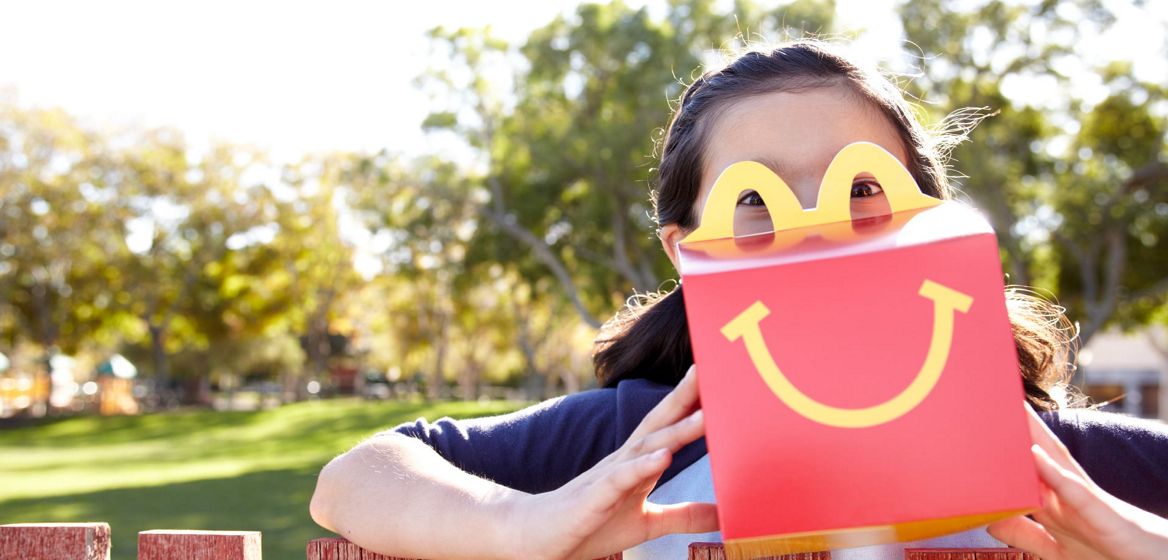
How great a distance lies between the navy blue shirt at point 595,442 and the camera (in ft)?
5.49

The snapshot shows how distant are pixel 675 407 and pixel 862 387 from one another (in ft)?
0.89

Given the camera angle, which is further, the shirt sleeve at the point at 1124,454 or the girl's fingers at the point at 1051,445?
the shirt sleeve at the point at 1124,454

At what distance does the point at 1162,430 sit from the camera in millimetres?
1689

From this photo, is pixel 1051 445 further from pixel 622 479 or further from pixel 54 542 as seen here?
pixel 54 542

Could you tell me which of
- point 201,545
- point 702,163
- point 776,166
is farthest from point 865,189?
point 201,545

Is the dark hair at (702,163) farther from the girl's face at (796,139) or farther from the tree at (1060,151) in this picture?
the tree at (1060,151)

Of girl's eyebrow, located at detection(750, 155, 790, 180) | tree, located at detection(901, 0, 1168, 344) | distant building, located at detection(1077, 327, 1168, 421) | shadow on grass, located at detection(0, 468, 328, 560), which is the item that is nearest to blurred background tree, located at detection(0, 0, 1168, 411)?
tree, located at detection(901, 0, 1168, 344)

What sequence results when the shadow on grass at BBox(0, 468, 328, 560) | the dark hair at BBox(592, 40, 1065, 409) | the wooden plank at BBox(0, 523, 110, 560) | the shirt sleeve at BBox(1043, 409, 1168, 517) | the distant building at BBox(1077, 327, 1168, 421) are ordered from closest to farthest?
1. the shirt sleeve at BBox(1043, 409, 1168, 517)
2. the wooden plank at BBox(0, 523, 110, 560)
3. the dark hair at BBox(592, 40, 1065, 409)
4. the shadow on grass at BBox(0, 468, 328, 560)
5. the distant building at BBox(1077, 327, 1168, 421)

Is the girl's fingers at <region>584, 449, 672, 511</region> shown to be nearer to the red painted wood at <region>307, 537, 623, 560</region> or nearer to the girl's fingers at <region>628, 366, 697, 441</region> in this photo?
the girl's fingers at <region>628, 366, 697, 441</region>

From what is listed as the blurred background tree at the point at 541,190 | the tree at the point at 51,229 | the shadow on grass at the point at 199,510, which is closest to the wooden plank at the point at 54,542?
the shadow on grass at the point at 199,510

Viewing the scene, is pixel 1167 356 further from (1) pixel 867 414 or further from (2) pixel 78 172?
(1) pixel 867 414

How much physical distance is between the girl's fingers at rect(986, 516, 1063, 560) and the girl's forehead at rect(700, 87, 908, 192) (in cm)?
58

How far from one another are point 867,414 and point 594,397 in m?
0.80

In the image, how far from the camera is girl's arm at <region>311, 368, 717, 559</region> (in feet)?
4.33
